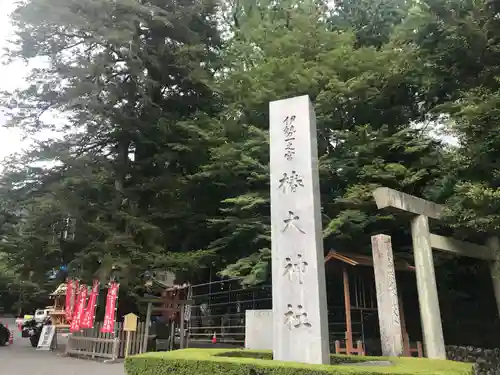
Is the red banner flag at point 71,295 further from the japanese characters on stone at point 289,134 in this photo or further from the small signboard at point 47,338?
the japanese characters on stone at point 289,134

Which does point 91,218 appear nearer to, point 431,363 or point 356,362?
point 356,362

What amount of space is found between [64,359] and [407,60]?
1368cm

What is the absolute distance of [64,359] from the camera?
1218 centimetres

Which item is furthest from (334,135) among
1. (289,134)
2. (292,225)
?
(292,225)

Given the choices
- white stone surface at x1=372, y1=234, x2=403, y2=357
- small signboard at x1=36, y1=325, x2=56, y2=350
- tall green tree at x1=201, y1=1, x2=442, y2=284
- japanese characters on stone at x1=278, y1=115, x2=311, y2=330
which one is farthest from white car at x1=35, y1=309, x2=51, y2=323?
japanese characters on stone at x1=278, y1=115, x2=311, y2=330

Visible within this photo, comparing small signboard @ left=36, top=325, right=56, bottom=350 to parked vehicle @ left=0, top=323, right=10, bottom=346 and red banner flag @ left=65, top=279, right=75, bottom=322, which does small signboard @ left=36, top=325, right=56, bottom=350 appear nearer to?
parked vehicle @ left=0, top=323, right=10, bottom=346

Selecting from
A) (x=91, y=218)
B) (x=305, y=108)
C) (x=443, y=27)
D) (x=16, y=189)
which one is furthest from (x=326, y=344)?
(x=16, y=189)

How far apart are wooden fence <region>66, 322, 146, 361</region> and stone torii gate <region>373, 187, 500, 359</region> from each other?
26.8 feet

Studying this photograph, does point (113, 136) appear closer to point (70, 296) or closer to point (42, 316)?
point (70, 296)

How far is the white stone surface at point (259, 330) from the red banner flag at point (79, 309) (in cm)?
608

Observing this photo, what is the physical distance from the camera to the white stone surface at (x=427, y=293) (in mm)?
8609

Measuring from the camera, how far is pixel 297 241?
21.0 ft

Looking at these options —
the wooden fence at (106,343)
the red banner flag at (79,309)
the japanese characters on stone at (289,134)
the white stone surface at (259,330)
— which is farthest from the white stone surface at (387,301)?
the red banner flag at (79,309)

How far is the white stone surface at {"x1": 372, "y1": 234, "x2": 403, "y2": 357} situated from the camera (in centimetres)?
844
